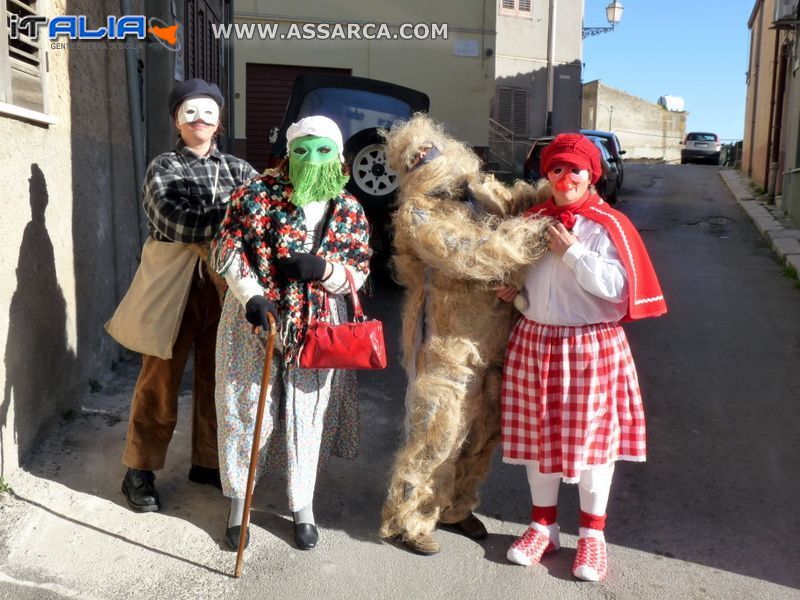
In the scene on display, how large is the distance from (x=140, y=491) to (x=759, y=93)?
2063cm

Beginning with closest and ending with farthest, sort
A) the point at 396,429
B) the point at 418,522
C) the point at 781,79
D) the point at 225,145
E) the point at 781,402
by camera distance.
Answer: the point at 418,522 < the point at 396,429 < the point at 781,402 < the point at 225,145 < the point at 781,79

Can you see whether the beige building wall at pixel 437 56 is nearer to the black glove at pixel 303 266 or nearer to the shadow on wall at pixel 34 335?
the shadow on wall at pixel 34 335

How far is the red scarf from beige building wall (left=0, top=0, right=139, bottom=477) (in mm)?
2324

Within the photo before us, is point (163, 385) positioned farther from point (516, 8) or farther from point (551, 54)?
point (516, 8)

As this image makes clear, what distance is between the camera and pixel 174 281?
3.54 m

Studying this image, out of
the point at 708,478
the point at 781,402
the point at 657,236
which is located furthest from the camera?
the point at 657,236

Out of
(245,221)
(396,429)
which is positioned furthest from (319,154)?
(396,429)

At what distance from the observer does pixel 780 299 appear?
7.73 metres

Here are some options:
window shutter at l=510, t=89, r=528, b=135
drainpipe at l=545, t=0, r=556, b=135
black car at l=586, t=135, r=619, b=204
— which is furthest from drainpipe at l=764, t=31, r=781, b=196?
window shutter at l=510, t=89, r=528, b=135

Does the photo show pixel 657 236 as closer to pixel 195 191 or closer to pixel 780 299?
pixel 780 299

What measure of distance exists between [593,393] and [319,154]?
1358 mm

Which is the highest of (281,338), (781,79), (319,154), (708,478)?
(781,79)

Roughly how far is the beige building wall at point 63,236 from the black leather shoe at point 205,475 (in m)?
0.77

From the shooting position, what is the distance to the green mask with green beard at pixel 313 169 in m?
3.10
